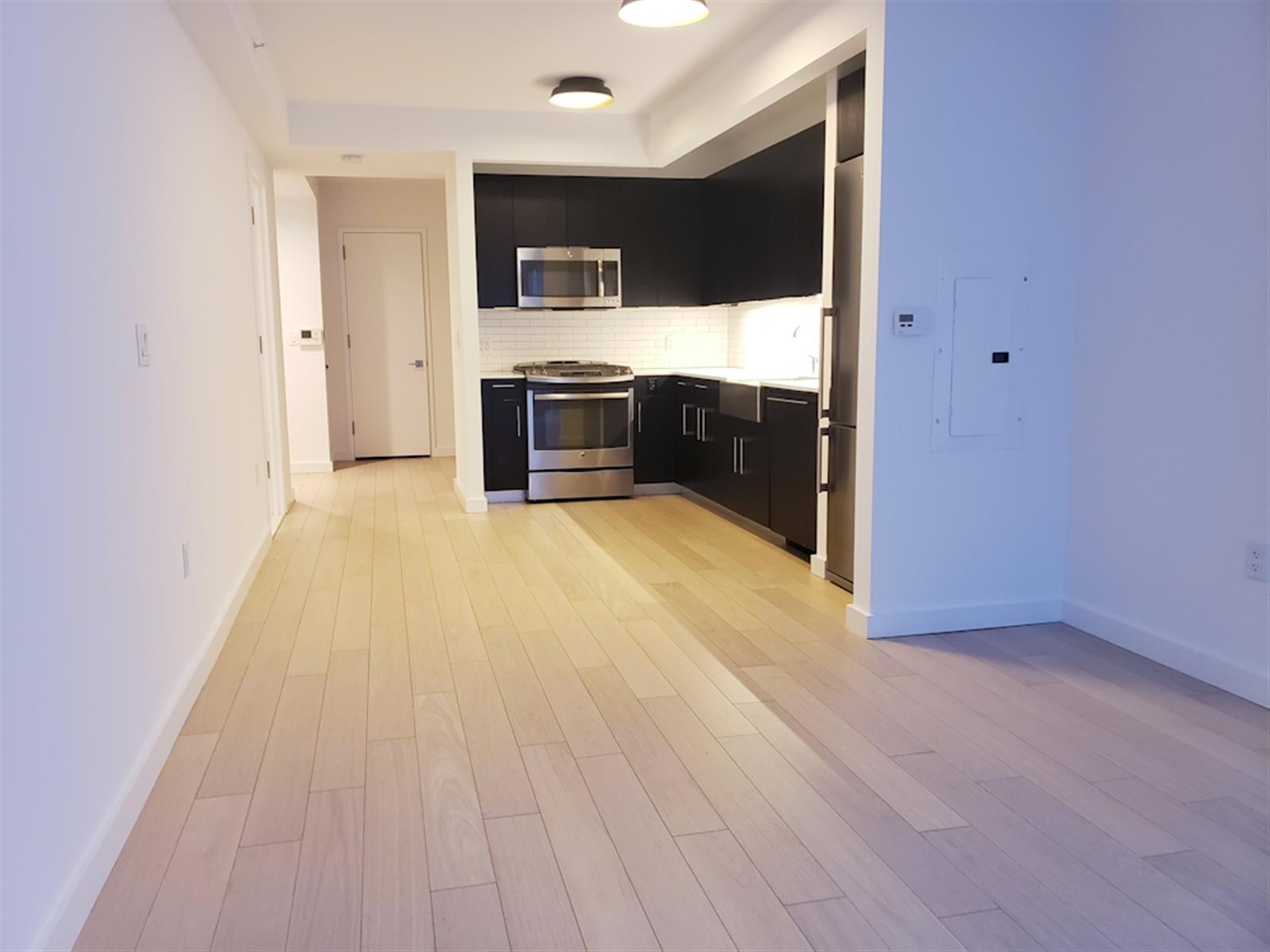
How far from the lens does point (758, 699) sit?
310cm

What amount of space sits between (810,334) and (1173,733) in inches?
144

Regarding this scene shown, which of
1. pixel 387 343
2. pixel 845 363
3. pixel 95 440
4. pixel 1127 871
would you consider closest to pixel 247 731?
pixel 95 440

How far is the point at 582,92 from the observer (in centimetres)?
524

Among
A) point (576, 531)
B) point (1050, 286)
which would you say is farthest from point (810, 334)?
point (1050, 286)

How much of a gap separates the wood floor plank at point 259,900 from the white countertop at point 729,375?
322cm

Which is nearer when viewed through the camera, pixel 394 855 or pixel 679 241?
→ pixel 394 855

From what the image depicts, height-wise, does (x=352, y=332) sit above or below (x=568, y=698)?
above

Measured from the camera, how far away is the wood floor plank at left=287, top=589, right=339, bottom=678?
11.4 ft

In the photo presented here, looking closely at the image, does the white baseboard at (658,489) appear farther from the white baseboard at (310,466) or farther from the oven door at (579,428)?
the white baseboard at (310,466)

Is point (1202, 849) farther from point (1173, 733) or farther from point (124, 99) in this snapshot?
point (124, 99)

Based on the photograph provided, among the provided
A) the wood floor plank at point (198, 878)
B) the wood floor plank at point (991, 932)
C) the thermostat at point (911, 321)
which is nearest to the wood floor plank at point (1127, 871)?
the wood floor plank at point (991, 932)

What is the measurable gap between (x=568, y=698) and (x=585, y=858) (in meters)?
0.97

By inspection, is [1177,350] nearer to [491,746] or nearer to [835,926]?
[835,926]

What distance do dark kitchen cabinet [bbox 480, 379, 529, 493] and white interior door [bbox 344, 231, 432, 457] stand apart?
2885mm
